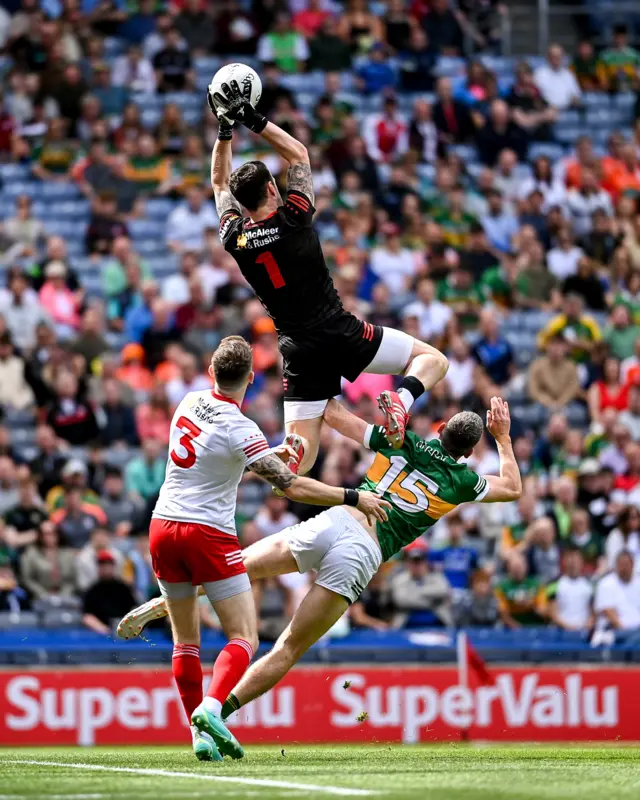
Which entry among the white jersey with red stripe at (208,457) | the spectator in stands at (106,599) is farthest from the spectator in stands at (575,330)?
the white jersey with red stripe at (208,457)

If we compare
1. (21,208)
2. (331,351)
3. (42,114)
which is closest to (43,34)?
(42,114)

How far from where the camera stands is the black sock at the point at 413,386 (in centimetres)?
1109

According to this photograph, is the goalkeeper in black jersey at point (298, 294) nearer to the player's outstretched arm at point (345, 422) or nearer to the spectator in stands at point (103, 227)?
the player's outstretched arm at point (345, 422)

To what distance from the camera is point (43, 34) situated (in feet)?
74.0

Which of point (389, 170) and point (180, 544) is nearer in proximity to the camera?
point (180, 544)

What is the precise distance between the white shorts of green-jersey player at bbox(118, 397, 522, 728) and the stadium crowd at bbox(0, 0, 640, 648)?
5.23 metres

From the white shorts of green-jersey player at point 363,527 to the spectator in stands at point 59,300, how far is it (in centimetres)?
870

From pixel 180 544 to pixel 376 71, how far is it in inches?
600

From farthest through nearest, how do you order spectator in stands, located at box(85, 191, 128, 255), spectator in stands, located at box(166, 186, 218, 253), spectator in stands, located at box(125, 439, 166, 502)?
spectator in stands, located at box(166, 186, 218, 253)
spectator in stands, located at box(85, 191, 128, 255)
spectator in stands, located at box(125, 439, 166, 502)

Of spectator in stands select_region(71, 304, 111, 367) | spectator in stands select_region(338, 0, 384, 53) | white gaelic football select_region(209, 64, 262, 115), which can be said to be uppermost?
spectator in stands select_region(338, 0, 384, 53)

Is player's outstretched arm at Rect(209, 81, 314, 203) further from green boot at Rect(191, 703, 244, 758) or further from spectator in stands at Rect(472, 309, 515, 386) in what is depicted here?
spectator in stands at Rect(472, 309, 515, 386)

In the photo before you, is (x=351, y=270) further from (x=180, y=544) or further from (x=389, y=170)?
(x=180, y=544)

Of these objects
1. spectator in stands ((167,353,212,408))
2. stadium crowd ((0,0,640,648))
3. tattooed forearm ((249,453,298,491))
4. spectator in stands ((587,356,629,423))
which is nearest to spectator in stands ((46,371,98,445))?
stadium crowd ((0,0,640,648))

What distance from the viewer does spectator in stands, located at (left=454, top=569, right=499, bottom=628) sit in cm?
1647
